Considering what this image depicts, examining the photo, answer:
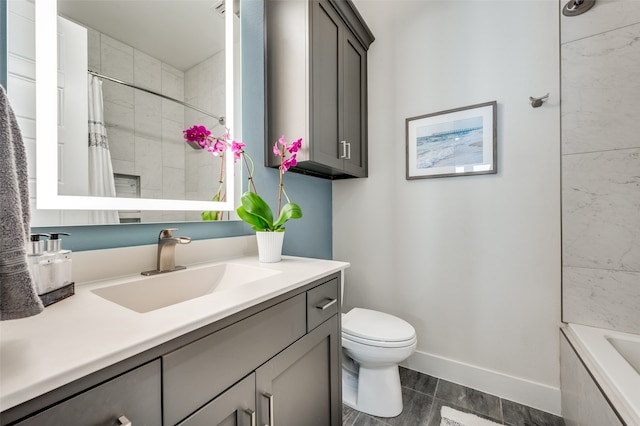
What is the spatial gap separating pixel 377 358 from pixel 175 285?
102cm

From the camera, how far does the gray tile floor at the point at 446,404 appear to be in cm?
137

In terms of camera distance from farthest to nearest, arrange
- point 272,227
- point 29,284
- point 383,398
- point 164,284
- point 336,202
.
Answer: point 336,202 < point 383,398 < point 272,227 < point 164,284 < point 29,284

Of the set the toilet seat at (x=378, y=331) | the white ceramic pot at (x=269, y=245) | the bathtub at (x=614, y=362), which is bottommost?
the toilet seat at (x=378, y=331)

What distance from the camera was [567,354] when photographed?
130 centimetres

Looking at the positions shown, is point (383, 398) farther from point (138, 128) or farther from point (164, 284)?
point (138, 128)

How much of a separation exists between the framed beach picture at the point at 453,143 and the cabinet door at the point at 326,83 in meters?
0.56

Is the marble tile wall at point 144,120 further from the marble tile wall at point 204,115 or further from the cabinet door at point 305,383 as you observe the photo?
the cabinet door at point 305,383

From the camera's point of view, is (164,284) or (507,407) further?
(507,407)

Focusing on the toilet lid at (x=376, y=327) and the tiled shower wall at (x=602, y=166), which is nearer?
the tiled shower wall at (x=602, y=166)

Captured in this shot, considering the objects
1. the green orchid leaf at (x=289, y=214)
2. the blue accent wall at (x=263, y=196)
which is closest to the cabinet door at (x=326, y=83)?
the blue accent wall at (x=263, y=196)

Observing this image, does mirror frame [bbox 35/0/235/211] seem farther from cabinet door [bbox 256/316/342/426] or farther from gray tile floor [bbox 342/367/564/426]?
gray tile floor [bbox 342/367/564/426]

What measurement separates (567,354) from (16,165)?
6.82 feet

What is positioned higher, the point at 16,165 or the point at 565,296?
the point at 16,165

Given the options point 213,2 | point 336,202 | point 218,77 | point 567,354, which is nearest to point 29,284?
point 218,77
